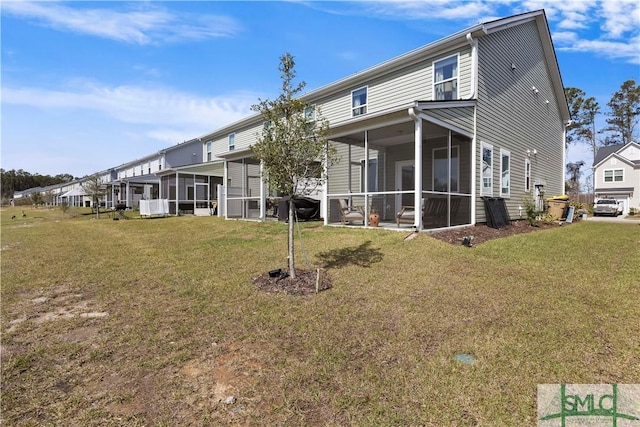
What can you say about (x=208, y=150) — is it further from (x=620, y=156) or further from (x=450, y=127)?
(x=620, y=156)

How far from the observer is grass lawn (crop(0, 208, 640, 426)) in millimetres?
2389

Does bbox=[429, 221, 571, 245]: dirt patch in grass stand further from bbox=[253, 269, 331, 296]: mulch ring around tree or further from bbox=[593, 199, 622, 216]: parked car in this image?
bbox=[593, 199, 622, 216]: parked car

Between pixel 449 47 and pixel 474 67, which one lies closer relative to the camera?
pixel 474 67

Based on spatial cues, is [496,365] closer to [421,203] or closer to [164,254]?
[421,203]

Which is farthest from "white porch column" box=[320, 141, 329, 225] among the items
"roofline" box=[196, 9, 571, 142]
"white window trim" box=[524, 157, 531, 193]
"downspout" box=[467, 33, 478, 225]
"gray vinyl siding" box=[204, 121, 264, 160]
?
"white window trim" box=[524, 157, 531, 193]

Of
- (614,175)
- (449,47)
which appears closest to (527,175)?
(449,47)

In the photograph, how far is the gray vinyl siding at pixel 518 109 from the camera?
11672mm

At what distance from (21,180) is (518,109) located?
11241cm

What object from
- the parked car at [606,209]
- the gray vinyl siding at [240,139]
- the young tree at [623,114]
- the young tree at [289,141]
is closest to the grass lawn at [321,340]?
the young tree at [289,141]

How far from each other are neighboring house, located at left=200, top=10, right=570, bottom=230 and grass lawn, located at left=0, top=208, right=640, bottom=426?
159 inches

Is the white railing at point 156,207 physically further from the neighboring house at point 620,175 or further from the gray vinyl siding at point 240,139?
the neighboring house at point 620,175

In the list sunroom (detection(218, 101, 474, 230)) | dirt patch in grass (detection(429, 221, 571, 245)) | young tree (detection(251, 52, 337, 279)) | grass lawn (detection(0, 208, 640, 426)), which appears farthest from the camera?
sunroom (detection(218, 101, 474, 230))

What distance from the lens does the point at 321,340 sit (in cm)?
343

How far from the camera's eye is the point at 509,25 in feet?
40.4
